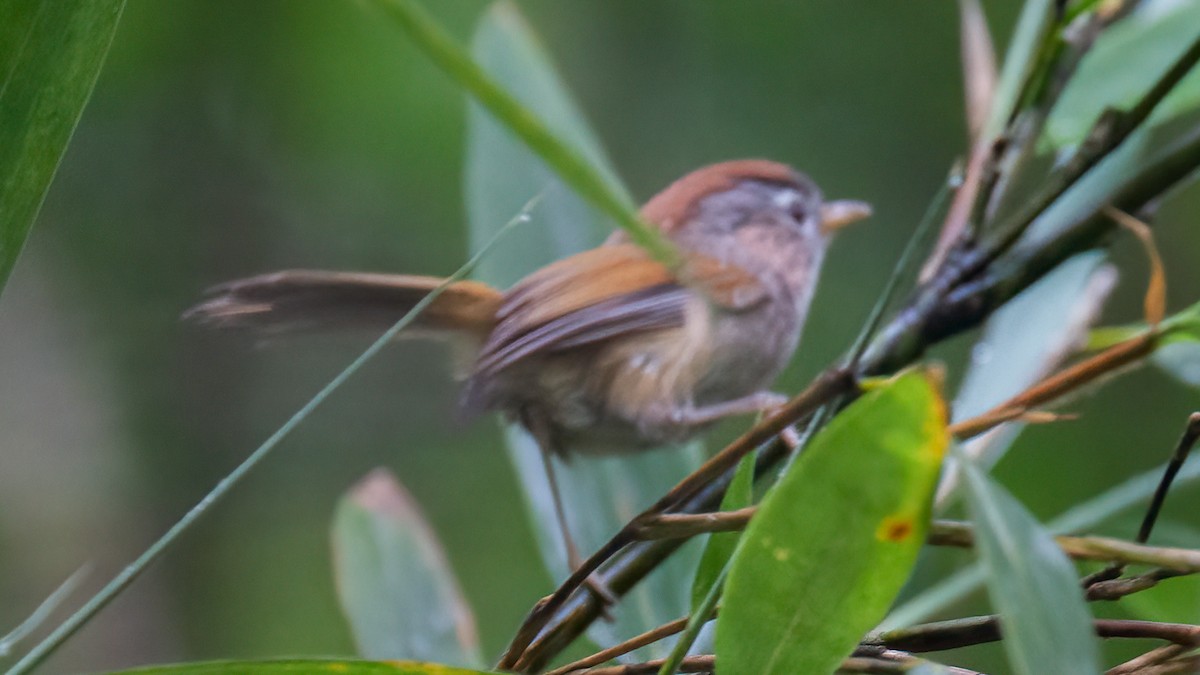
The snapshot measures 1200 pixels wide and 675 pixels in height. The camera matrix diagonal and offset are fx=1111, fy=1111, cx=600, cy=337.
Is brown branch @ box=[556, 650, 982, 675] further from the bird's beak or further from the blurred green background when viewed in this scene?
the blurred green background

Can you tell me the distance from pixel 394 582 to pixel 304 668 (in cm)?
67

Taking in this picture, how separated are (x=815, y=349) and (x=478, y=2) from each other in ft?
3.79

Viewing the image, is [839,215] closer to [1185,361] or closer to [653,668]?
[1185,361]

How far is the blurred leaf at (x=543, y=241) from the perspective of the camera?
107 centimetres

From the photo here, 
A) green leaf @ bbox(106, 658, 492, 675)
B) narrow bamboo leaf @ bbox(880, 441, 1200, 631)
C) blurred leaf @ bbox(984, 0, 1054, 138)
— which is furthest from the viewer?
blurred leaf @ bbox(984, 0, 1054, 138)

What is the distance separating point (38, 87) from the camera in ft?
1.62

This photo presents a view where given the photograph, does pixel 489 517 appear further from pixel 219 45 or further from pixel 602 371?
pixel 602 371

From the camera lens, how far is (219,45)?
2.71 meters

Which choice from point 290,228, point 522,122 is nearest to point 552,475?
point 522,122

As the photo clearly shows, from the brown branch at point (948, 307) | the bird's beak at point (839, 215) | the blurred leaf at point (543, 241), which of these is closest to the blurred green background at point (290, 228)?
the bird's beak at point (839, 215)

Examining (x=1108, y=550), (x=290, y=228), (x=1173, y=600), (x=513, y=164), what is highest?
(x=290, y=228)

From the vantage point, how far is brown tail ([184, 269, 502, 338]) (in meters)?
0.80

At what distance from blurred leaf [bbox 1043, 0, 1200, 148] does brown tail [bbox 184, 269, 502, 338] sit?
597 millimetres

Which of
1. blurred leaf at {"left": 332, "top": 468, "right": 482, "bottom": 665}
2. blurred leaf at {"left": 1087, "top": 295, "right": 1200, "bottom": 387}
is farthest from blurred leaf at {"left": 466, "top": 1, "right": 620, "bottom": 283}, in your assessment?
blurred leaf at {"left": 1087, "top": 295, "right": 1200, "bottom": 387}
